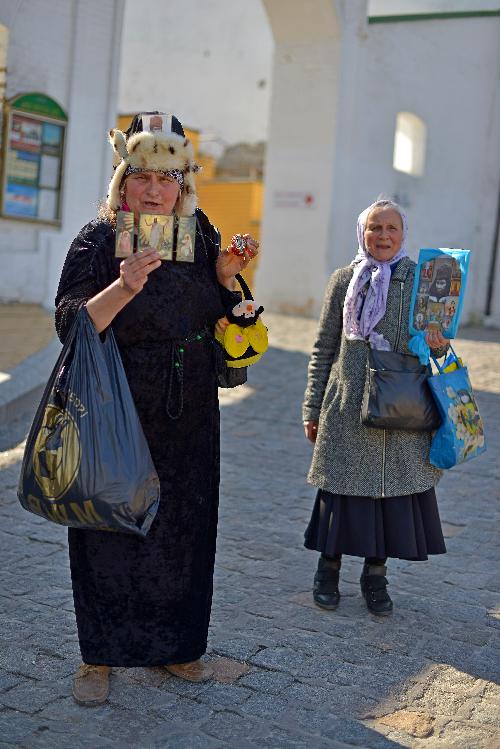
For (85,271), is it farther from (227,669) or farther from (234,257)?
(227,669)

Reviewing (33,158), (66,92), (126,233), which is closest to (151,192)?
(126,233)

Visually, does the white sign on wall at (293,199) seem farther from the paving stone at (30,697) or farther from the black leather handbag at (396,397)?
the paving stone at (30,697)

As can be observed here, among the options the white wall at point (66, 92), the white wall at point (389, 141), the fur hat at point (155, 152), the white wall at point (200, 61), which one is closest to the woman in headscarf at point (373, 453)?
the fur hat at point (155, 152)

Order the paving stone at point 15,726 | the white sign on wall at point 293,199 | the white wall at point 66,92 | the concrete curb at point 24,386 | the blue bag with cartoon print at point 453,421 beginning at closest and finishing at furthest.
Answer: the paving stone at point 15,726 → the blue bag with cartoon print at point 453,421 → the concrete curb at point 24,386 → the white wall at point 66,92 → the white sign on wall at point 293,199

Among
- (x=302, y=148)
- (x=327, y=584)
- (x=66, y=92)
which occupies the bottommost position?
(x=327, y=584)

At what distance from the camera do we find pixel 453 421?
13.1 feet

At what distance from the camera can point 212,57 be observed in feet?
88.6

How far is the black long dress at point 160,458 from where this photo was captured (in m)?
3.16

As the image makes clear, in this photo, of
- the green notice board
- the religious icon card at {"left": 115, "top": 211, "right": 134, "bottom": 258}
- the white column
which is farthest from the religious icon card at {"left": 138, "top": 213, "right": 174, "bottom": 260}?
the white column

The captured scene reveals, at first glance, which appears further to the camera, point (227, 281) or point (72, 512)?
point (227, 281)

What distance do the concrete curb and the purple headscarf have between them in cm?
404

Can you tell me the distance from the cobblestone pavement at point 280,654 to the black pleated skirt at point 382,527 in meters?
0.31

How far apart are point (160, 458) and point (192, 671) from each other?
802mm

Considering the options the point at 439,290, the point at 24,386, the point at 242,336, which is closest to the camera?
the point at 242,336
